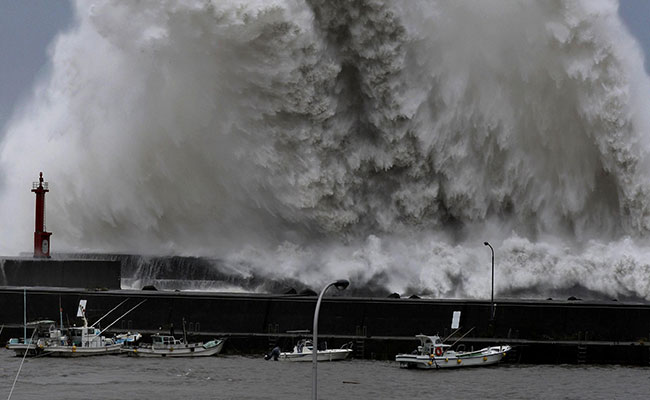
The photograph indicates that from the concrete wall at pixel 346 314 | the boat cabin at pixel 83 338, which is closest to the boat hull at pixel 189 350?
the concrete wall at pixel 346 314

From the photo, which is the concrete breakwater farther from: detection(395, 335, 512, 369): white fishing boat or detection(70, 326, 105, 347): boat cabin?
detection(70, 326, 105, 347): boat cabin

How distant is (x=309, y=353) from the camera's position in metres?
49.8

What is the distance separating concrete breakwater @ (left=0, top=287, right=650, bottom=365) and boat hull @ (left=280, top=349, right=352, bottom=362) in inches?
37.7

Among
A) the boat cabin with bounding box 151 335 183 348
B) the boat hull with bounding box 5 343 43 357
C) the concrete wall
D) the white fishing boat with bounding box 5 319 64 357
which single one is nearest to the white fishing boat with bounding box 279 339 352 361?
the concrete wall

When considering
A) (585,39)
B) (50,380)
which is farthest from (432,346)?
(585,39)

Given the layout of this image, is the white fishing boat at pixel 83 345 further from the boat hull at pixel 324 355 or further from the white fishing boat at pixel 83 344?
the boat hull at pixel 324 355

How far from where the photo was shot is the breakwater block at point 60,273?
191 feet

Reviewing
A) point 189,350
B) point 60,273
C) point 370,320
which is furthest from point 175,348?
point 60,273

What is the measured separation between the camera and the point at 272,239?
60531 millimetres

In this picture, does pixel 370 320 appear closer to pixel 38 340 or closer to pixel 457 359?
pixel 457 359

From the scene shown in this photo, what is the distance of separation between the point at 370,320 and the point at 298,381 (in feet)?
21.8

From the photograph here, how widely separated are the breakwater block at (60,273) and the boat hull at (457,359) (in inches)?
590

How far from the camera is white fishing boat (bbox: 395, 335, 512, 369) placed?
4719 centimetres

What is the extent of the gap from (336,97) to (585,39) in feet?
31.9
